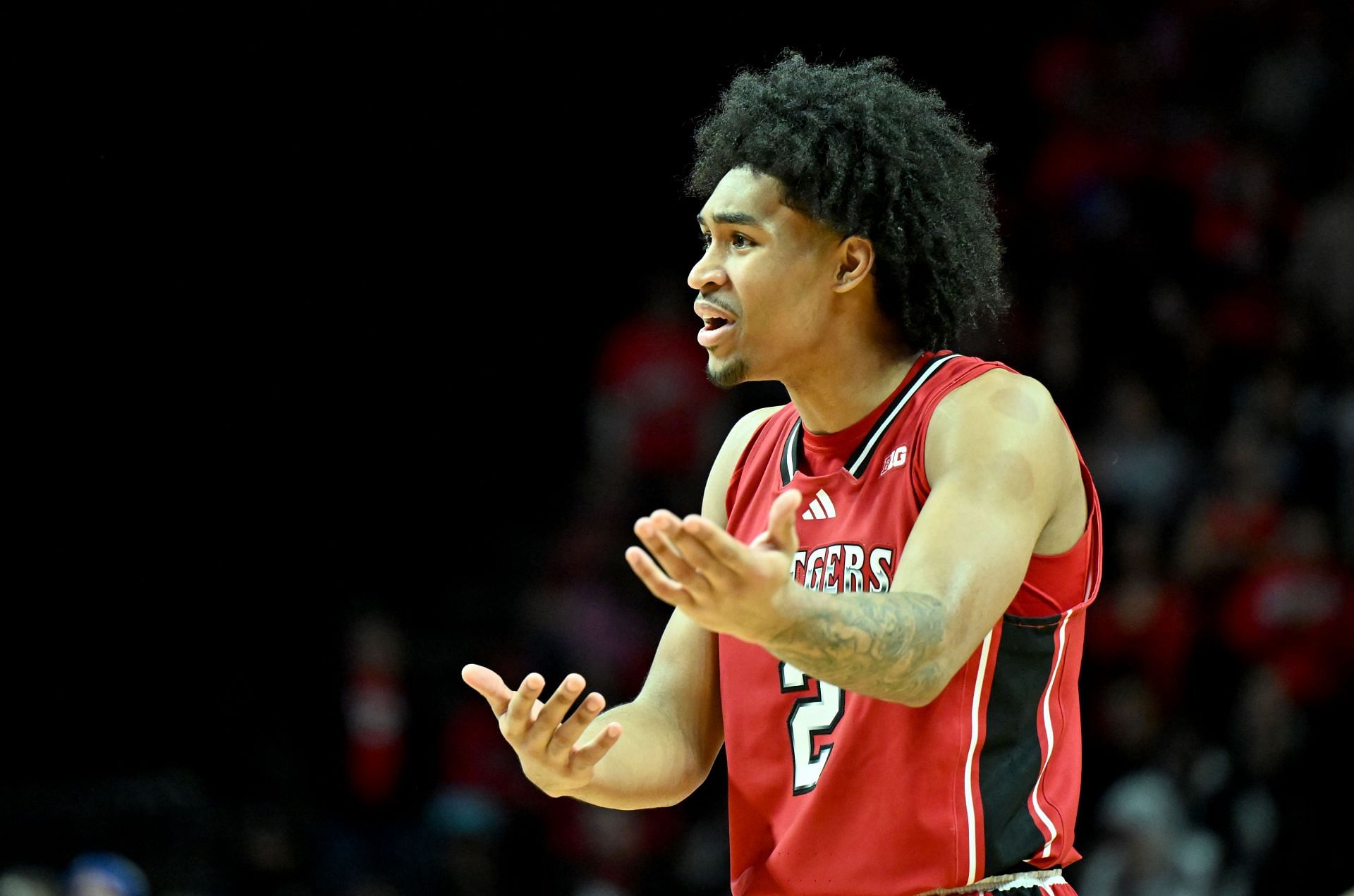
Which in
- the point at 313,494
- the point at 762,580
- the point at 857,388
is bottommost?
the point at 762,580

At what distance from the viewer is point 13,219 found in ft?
34.4

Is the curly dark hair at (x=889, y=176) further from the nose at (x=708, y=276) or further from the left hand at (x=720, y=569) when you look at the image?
the left hand at (x=720, y=569)

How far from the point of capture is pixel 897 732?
11.1 ft

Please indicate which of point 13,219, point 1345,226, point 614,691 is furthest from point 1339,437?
point 13,219

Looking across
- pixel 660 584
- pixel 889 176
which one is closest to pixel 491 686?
pixel 660 584

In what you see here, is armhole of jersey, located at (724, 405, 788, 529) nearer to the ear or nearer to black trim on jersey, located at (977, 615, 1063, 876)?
the ear

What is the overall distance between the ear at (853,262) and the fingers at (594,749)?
3.55 ft

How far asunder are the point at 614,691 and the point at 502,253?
12.0 ft

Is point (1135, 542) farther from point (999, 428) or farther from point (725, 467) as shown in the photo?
point (999, 428)

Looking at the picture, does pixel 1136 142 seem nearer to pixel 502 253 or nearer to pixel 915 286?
pixel 502 253

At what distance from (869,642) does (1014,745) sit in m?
0.74

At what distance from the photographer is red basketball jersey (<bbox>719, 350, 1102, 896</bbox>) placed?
11.0ft

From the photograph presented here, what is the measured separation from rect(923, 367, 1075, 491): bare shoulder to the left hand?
0.67m

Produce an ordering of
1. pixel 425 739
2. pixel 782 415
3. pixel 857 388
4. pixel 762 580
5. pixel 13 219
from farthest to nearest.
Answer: pixel 13 219 < pixel 425 739 < pixel 782 415 < pixel 857 388 < pixel 762 580
